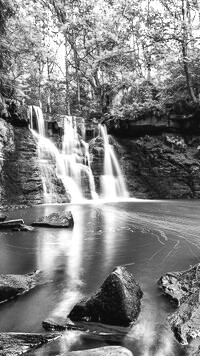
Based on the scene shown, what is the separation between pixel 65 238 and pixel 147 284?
342 centimetres

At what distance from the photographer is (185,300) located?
3535 millimetres

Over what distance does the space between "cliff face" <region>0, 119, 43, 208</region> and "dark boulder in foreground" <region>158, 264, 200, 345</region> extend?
34.7 ft

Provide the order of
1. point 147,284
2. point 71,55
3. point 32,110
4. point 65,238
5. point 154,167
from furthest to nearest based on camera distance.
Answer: point 71,55
point 154,167
point 32,110
point 65,238
point 147,284

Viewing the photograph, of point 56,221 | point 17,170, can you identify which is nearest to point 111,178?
point 17,170

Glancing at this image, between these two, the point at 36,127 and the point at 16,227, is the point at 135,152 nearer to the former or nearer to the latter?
the point at 36,127

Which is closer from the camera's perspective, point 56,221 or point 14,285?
point 14,285

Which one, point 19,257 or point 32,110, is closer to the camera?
point 19,257

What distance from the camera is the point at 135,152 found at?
20094 mm

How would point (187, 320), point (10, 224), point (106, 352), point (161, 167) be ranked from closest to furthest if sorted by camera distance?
point (106, 352) → point (187, 320) → point (10, 224) → point (161, 167)

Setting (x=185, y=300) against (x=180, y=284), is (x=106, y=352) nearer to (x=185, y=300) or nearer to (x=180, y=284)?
(x=185, y=300)

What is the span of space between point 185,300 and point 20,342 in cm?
183

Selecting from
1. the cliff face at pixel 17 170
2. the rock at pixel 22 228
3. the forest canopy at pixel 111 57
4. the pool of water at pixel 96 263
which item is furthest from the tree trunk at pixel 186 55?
the rock at pixel 22 228

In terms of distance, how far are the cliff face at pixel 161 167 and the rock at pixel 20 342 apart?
16.5 m

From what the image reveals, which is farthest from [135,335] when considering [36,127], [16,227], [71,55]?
[71,55]
